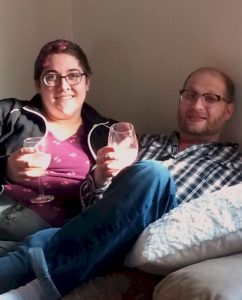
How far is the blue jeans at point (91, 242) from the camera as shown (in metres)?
1.43

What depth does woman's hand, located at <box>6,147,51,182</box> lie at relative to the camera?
1622mm

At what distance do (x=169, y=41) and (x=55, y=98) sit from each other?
55 centimetres

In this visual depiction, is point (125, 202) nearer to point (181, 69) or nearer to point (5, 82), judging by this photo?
point (181, 69)

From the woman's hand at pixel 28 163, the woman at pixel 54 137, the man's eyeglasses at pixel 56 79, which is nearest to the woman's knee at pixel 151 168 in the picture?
the woman's hand at pixel 28 163

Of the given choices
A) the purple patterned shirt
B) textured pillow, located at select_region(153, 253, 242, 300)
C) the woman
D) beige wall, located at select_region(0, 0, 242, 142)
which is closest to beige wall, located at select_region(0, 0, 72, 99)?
beige wall, located at select_region(0, 0, 242, 142)

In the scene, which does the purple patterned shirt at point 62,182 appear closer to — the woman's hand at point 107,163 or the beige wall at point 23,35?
the woman's hand at point 107,163

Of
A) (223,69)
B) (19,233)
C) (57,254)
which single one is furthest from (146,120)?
(57,254)

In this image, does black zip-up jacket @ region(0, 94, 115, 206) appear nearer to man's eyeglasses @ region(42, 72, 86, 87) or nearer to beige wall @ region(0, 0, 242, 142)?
man's eyeglasses @ region(42, 72, 86, 87)

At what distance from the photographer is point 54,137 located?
76.4 inches

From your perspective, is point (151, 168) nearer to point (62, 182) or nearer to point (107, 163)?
point (107, 163)

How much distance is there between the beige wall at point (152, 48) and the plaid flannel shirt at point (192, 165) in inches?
5.8

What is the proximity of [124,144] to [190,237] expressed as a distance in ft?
1.27

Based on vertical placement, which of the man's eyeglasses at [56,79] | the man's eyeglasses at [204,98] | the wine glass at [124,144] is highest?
the man's eyeglasses at [56,79]

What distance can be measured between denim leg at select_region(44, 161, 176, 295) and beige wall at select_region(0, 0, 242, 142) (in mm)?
732
